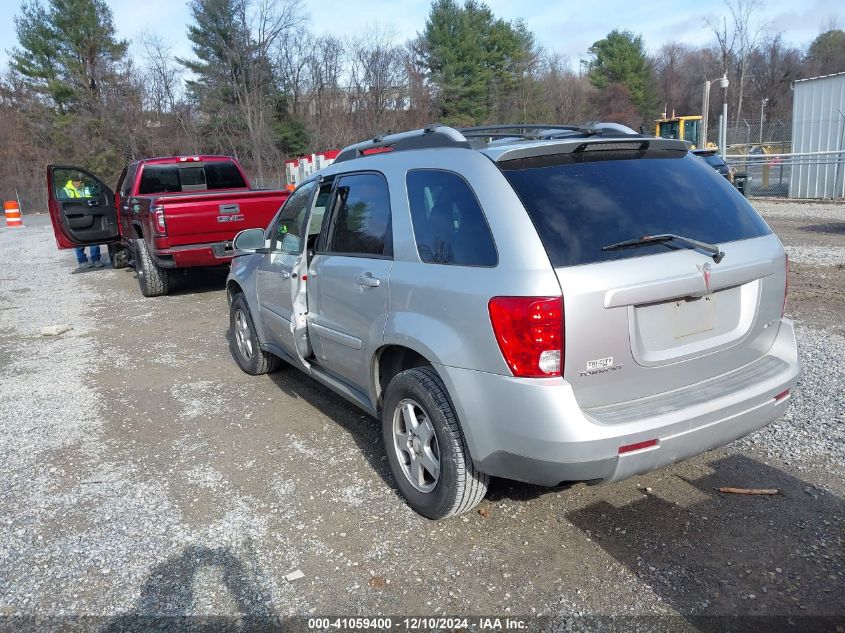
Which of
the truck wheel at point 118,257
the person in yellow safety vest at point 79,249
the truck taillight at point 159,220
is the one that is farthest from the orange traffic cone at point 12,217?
the truck taillight at point 159,220

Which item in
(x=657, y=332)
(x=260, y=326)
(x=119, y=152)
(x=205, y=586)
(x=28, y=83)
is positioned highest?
(x=28, y=83)

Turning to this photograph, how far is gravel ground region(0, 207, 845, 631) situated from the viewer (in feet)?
9.20

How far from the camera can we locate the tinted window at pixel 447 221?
2.92 meters

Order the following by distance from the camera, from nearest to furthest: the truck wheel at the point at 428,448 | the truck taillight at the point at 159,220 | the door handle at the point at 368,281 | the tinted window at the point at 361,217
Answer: the truck wheel at the point at 428,448, the door handle at the point at 368,281, the tinted window at the point at 361,217, the truck taillight at the point at 159,220

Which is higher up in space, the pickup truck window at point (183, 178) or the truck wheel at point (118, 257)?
the pickup truck window at point (183, 178)

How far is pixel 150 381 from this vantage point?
6062 millimetres

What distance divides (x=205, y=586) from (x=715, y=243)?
281 centimetres

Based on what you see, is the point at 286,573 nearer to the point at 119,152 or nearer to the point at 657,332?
the point at 657,332

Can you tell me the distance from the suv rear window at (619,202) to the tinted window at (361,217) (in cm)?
92

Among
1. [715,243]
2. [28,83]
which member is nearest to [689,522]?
[715,243]

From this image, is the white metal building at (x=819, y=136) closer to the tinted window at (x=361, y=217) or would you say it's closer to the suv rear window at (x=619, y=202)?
the suv rear window at (x=619, y=202)

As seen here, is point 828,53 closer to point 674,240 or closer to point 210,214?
point 210,214

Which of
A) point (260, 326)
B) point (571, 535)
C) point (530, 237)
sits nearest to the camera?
point (530, 237)

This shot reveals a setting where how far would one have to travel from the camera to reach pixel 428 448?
3287mm
